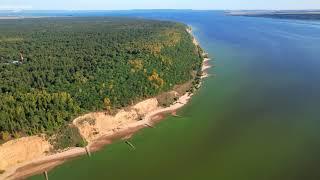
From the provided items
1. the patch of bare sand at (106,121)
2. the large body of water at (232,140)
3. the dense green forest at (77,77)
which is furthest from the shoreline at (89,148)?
the dense green forest at (77,77)

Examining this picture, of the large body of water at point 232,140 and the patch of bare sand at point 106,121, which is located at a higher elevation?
the patch of bare sand at point 106,121

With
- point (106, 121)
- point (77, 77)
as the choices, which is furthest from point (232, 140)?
point (77, 77)

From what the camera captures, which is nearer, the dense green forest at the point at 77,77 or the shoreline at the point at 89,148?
the shoreline at the point at 89,148

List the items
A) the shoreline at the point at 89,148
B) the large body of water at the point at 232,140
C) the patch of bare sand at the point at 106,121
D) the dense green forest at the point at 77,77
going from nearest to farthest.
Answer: the large body of water at the point at 232,140 → the shoreline at the point at 89,148 → the dense green forest at the point at 77,77 → the patch of bare sand at the point at 106,121

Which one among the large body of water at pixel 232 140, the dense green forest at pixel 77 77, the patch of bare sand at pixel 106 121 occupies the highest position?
the dense green forest at pixel 77 77

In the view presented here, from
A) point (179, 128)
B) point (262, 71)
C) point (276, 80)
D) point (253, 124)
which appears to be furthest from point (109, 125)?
point (262, 71)

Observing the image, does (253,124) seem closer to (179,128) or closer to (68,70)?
(179,128)

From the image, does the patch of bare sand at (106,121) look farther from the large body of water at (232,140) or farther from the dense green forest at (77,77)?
the large body of water at (232,140)
